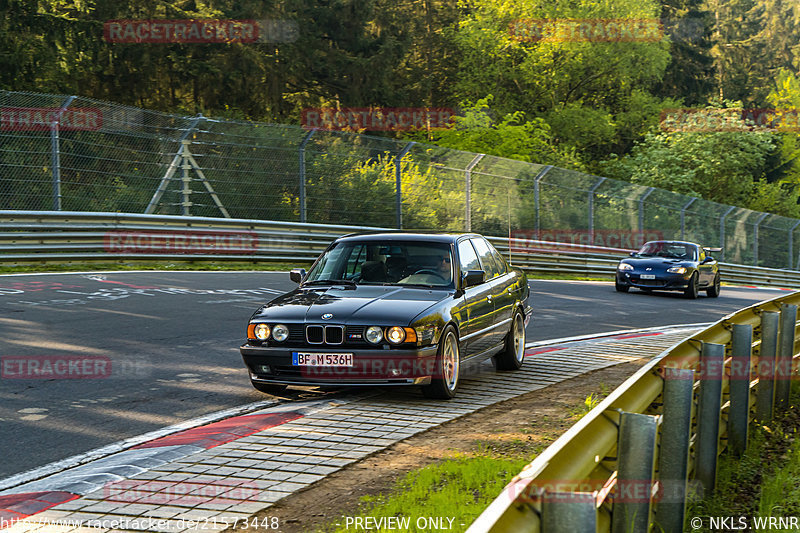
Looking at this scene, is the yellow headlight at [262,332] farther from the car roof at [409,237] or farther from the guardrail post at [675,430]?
the guardrail post at [675,430]

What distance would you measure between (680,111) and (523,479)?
188ft

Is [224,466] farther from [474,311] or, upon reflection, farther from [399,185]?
[399,185]

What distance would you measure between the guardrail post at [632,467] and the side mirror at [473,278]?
5.17 metres

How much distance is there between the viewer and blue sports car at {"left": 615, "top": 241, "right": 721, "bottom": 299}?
72.1 ft

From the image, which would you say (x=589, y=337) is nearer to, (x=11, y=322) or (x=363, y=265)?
(x=363, y=265)

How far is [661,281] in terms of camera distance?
864 inches

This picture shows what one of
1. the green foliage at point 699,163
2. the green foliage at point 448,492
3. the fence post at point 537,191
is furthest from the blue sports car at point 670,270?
the green foliage at point 699,163

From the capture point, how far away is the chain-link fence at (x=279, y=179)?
18328mm

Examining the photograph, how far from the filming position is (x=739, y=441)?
628 centimetres

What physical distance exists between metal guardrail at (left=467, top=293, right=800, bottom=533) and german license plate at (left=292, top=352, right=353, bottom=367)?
9.98 ft

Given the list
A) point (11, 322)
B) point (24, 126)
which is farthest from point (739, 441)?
point (24, 126)

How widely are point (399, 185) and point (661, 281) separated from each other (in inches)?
280
